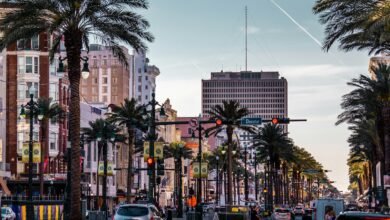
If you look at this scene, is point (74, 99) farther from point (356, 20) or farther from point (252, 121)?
point (252, 121)

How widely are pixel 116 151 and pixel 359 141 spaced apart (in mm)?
52326

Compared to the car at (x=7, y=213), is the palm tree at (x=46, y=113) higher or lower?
higher

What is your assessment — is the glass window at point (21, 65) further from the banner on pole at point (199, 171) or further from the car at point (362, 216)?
the car at point (362, 216)

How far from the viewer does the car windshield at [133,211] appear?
133 ft

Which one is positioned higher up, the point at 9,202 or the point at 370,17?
the point at 370,17

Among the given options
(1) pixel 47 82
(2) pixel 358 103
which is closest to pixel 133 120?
(1) pixel 47 82

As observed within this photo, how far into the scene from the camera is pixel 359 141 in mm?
102625

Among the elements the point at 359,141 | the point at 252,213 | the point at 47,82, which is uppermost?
the point at 47,82

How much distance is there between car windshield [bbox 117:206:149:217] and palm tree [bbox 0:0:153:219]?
311 cm

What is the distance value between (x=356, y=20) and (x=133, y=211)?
13603mm

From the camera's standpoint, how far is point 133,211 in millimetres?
40531

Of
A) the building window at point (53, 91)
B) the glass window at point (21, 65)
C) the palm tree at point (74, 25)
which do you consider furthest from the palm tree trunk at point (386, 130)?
the glass window at point (21, 65)

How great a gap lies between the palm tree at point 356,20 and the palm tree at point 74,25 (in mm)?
9493

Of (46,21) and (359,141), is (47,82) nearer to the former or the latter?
(359,141)
